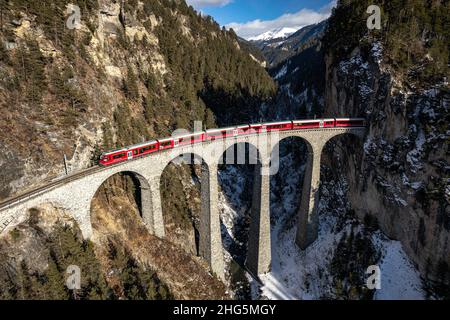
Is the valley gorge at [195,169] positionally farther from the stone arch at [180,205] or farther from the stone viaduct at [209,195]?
the stone viaduct at [209,195]

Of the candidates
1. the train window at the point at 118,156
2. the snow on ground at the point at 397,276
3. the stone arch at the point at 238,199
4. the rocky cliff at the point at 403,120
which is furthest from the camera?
the stone arch at the point at 238,199

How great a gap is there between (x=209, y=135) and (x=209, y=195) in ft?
24.3

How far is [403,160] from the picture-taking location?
3450 centimetres

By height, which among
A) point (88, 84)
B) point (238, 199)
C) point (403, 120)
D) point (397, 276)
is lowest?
point (397, 276)

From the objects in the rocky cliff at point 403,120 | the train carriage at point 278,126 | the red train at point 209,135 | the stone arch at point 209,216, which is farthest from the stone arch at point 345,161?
the stone arch at point 209,216

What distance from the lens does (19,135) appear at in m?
31.6

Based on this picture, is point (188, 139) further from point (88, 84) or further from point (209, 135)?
point (88, 84)

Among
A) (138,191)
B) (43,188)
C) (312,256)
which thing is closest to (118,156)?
(43,188)

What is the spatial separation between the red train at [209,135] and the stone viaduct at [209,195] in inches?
23.1

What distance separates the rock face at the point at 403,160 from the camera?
1203 inches

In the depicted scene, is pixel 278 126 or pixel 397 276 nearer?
pixel 397 276
